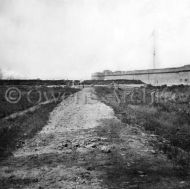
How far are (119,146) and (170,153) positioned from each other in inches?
58.8

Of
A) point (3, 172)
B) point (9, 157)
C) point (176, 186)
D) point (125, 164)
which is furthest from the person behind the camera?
point (9, 157)

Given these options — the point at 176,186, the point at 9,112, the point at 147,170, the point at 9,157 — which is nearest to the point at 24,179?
the point at 9,157

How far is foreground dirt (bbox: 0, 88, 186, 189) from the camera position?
4.64m

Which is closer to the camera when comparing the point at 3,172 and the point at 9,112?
the point at 3,172

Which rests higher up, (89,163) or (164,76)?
(164,76)

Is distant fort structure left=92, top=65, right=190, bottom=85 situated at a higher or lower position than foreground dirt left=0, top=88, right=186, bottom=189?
higher

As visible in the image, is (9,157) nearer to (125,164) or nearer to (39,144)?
(39,144)

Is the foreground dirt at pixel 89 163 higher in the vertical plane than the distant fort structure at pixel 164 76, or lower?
lower

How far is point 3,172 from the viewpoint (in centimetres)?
525

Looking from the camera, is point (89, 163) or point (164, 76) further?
point (164, 76)

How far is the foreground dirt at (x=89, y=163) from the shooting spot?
15.2ft

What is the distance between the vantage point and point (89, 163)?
5695 millimetres

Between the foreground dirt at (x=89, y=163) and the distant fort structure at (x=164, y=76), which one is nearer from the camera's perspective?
the foreground dirt at (x=89, y=163)

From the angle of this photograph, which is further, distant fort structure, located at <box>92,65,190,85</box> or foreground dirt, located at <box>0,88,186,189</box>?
distant fort structure, located at <box>92,65,190,85</box>
